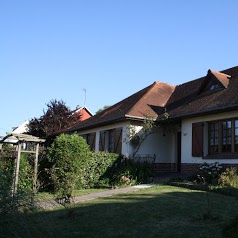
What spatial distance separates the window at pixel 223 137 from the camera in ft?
46.6

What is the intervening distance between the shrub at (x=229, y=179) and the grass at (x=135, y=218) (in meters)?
1.46

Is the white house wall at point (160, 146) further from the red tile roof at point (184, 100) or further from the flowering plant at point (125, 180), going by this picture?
the flowering plant at point (125, 180)

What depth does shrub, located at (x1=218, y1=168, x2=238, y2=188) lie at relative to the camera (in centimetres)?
1167

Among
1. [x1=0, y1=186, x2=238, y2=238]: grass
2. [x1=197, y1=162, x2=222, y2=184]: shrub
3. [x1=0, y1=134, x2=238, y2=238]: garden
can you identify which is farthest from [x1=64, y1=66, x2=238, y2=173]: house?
[x1=0, y1=186, x2=238, y2=238]: grass

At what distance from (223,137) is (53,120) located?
18.5 m

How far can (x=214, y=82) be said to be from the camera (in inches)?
696

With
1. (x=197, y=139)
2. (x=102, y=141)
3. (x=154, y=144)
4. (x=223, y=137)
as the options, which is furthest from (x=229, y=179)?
(x=102, y=141)

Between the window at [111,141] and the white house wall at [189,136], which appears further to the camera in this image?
the window at [111,141]

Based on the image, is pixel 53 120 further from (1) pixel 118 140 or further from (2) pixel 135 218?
(2) pixel 135 218

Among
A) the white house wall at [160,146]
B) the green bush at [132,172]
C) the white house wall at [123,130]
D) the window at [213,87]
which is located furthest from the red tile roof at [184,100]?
the green bush at [132,172]

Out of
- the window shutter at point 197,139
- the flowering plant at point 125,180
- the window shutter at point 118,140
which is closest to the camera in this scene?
the flowering plant at point 125,180

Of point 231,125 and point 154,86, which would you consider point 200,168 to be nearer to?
point 231,125

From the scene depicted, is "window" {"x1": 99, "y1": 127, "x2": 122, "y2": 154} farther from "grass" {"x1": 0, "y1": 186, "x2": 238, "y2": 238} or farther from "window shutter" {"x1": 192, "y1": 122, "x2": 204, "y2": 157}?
"grass" {"x1": 0, "y1": 186, "x2": 238, "y2": 238}

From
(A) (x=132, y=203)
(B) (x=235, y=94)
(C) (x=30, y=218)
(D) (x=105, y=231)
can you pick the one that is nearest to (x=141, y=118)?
(B) (x=235, y=94)
